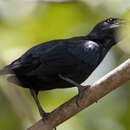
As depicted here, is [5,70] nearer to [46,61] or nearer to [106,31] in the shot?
[46,61]

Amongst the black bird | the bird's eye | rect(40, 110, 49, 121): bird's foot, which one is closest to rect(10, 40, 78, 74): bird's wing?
the black bird

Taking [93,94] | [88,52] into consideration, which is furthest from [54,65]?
[93,94]

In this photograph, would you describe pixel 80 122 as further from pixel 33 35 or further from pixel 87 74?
pixel 33 35

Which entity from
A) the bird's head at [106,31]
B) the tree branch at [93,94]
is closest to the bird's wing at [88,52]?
the bird's head at [106,31]

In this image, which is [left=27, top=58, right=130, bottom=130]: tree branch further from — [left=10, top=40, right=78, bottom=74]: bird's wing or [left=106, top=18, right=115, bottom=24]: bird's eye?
[left=106, top=18, right=115, bottom=24]: bird's eye

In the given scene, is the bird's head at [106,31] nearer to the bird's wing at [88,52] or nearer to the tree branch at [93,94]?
the bird's wing at [88,52]

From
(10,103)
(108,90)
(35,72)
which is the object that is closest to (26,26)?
(35,72)
